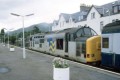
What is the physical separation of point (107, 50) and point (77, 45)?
530 centimetres

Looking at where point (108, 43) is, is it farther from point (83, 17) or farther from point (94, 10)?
point (83, 17)

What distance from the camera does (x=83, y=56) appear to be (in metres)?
21.0

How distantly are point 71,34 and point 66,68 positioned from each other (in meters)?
12.7

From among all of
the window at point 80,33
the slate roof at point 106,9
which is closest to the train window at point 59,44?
the window at point 80,33

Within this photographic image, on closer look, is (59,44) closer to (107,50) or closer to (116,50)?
(107,50)

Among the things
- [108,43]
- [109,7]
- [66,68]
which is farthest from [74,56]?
[109,7]

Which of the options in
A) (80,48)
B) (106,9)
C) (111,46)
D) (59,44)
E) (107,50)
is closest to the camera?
(111,46)

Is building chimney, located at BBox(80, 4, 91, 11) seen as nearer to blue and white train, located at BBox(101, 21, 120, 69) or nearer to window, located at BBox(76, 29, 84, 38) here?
Answer: window, located at BBox(76, 29, 84, 38)

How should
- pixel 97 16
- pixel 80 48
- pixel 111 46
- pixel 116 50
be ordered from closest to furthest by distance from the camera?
pixel 116 50 < pixel 111 46 < pixel 80 48 < pixel 97 16

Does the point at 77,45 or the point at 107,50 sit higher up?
the point at 77,45

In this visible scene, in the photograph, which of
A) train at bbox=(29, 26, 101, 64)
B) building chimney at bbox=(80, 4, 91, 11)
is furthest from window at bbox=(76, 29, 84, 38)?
building chimney at bbox=(80, 4, 91, 11)

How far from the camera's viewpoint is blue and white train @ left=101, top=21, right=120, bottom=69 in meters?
16.1

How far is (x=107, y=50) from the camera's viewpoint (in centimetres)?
1742

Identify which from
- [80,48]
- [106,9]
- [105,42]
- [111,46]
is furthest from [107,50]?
[106,9]
